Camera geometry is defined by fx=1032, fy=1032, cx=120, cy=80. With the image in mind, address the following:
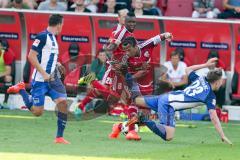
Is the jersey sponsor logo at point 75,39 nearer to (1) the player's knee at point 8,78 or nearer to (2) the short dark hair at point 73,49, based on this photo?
(2) the short dark hair at point 73,49

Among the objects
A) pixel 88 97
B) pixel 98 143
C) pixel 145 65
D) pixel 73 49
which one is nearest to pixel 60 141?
pixel 98 143

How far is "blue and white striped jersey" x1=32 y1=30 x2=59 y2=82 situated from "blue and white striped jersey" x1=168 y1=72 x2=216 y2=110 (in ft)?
6.58

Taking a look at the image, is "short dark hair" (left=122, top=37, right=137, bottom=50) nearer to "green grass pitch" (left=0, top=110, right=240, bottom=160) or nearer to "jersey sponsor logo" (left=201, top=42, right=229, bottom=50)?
"green grass pitch" (left=0, top=110, right=240, bottom=160)

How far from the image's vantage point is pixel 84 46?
24.5m

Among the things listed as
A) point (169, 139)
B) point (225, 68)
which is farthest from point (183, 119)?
point (169, 139)

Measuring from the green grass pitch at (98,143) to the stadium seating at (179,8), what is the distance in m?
4.36

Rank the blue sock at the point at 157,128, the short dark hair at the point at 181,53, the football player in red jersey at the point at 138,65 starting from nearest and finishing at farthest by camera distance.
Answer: the blue sock at the point at 157,128 → the football player in red jersey at the point at 138,65 → the short dark hair at the point at 181,53

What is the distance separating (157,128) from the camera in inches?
646

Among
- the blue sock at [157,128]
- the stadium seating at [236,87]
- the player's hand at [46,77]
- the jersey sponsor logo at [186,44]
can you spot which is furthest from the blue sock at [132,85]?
the jersey sponsor logo at [186,44]

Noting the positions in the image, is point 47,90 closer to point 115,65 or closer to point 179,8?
point 115,65

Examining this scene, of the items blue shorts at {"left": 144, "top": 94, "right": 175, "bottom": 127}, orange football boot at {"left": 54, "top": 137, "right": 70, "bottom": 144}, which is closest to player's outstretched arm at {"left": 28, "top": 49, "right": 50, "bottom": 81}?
orange football boot at {"left": 54, "top": 137, "right": 70, "bottom": 144}

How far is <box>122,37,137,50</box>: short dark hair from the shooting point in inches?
703

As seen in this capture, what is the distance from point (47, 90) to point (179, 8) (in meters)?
8.90

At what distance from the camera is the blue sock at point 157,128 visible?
16.4 m
